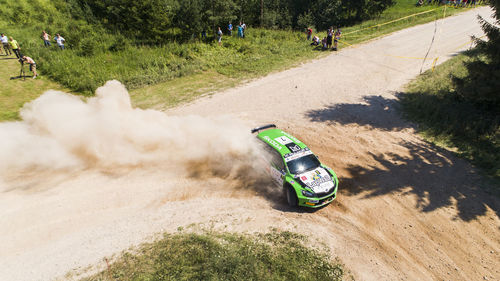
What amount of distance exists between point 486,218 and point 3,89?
28213 millimetres

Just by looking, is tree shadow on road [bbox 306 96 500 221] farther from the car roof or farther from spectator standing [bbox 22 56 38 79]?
spectator standing [bbox 22 56 38 79]

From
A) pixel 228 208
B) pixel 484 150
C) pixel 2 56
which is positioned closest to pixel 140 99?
pixel 228 208

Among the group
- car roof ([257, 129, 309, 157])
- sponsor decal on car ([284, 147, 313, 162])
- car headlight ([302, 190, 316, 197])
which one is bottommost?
car headlight ([302, 190, 316, 197])

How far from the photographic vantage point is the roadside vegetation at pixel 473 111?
11.9 metres

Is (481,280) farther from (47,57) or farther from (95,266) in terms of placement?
(47,57)

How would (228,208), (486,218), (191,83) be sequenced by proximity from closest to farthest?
(486,218) < (228,208) < (191,83)

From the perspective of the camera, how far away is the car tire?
31.2ft

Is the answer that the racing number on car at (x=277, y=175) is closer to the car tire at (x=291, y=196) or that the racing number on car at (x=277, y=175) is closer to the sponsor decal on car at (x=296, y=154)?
the car tire at (x=291, y=196)

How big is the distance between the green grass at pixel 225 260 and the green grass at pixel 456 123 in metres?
9.12

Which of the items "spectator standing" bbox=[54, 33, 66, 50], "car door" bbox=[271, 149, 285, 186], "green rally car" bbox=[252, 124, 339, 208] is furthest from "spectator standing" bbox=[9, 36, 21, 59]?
"car door" bbox=[271, 149, 285, 186]

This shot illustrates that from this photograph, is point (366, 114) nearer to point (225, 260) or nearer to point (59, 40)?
point (225, 260)

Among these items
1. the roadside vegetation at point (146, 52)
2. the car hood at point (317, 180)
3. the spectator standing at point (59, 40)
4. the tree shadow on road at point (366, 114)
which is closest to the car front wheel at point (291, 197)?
the car hood at point (317, 180)

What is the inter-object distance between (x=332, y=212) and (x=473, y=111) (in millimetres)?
10861

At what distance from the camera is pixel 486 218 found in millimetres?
9094
